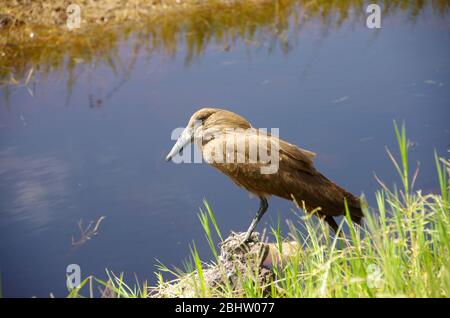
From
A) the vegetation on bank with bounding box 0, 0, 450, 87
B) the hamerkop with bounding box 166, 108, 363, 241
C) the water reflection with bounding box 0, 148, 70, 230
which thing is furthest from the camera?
the vegetation on bank with bounding box 0, 0, 450, 87

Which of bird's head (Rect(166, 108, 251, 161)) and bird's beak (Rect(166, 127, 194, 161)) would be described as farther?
bird's beak (Rect(166, 127, 194, 161))

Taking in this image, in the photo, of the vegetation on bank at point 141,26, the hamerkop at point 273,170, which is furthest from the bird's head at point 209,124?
the vegetation on bank at point 141,26

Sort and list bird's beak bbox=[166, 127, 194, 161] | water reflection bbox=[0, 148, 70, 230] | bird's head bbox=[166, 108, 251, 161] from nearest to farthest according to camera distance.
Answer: bird's head bbox=[166, 108, 251, 161], bird's beak bbox=[166, 127, 194, 161], water reflection bbox=[0, 148, 70, 230]

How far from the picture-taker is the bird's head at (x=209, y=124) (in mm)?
4785

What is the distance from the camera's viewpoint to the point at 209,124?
4.82 metres

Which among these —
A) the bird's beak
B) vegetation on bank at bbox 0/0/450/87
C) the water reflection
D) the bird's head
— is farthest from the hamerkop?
vegetation on bank at bbox 0/0/450/87

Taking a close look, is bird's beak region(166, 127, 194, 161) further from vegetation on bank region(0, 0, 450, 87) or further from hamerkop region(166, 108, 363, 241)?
vegetation on bank region(0, 0, 450, 87)

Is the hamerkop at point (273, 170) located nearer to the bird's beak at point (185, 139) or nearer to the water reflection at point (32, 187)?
the bird's beak at point (185, 139)

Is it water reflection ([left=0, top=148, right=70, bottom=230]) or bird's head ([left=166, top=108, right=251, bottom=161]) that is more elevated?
bird's head ([left=166, top=108, right=251, bottom=161])

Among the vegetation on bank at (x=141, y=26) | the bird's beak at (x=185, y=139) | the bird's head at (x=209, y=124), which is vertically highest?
the vegetation on bank at (x=141, y=26)

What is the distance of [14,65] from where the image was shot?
8.72 meters

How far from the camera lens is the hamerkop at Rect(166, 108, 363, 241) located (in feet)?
15.2

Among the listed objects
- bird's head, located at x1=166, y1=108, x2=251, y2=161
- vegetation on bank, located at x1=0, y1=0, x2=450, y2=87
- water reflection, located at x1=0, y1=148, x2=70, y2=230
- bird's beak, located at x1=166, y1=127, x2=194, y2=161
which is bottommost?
water reflection, located at x1=0, y1=148, x2=70, y2=230
